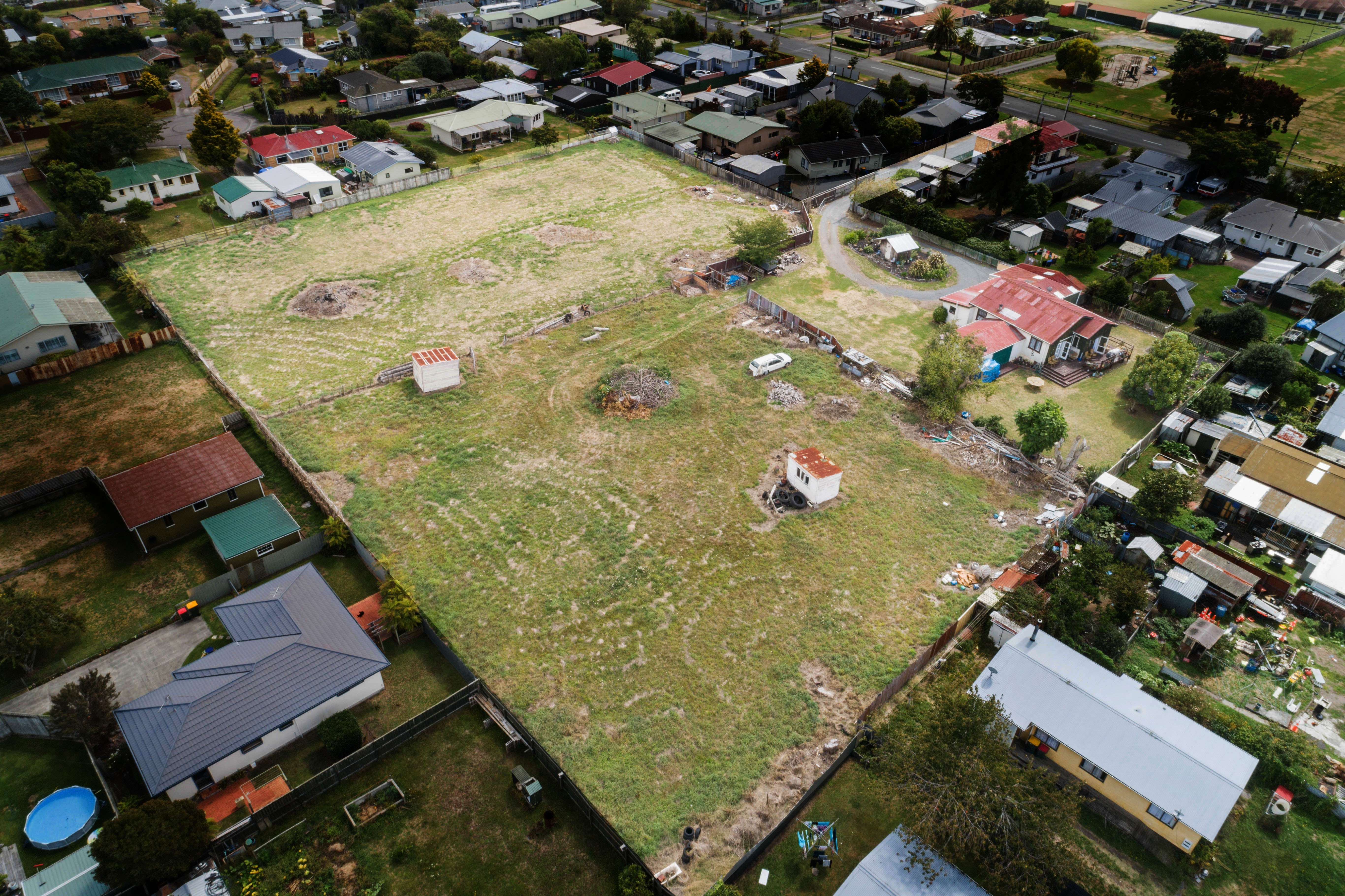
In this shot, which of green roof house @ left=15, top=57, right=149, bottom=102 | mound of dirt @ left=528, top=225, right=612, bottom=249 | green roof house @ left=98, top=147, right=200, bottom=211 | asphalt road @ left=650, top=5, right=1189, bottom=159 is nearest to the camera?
mound of dirt @ left=528, top=225, right=612, bottom=249

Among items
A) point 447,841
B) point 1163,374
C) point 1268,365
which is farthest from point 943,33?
point 447,841

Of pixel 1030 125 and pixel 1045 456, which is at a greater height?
pixel 1030 125

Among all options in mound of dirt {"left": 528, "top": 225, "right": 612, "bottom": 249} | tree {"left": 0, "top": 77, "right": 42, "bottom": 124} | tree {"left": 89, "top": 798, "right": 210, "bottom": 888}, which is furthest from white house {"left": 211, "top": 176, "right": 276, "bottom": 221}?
tree {"left": 89, "top": 798, "right": 210, "bottom": 888}

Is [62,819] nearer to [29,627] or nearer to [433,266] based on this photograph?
[29,627]

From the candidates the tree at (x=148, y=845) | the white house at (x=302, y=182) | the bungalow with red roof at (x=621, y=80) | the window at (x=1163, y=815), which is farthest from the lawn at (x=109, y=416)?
the bungalow with red roof at (x=621, y=80)

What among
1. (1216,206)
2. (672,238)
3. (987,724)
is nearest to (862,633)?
(987,724)

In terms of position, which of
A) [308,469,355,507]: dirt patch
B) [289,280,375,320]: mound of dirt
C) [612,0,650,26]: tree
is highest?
[612,0,650,26]: tree

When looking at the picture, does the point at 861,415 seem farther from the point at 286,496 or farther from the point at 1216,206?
the point at 1216,206

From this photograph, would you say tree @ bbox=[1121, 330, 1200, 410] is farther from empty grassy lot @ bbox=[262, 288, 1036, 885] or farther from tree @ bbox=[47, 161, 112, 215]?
tree @ bbox=[47, 161, 112, 215]
